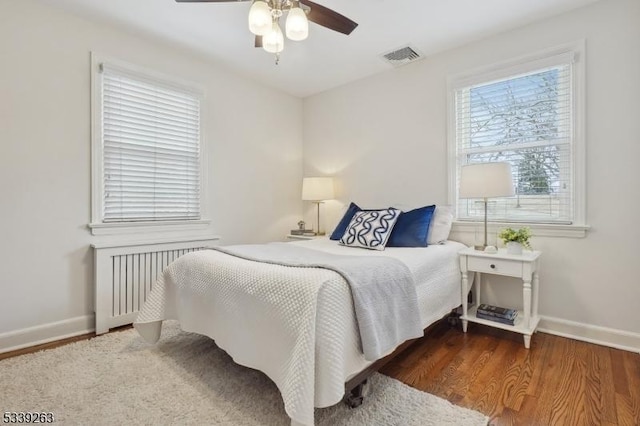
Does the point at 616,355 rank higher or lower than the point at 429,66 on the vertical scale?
lower

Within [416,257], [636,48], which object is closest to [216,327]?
[416,257]

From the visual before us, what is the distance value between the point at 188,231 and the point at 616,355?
354cm

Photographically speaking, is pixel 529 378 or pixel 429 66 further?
pixel 429 66

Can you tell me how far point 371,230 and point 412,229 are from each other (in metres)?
0.34

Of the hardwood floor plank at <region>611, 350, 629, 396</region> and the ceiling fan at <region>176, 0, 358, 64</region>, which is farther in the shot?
the hardwood floor plank at <region>611, 350, 629, 396</region>

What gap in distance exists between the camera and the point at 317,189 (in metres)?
3.71

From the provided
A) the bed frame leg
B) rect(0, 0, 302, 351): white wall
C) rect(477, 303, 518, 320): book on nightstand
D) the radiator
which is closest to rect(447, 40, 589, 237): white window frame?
rect(477, 303, 518, 320): book on nightstand

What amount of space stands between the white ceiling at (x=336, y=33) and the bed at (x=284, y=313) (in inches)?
72.1

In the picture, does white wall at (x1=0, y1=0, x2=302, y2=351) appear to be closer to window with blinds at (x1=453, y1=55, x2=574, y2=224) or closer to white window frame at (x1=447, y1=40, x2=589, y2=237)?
window with blinds at (x1=453, y1=55, x2=574, y2=224)

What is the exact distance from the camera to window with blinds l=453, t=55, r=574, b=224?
8.11 ft

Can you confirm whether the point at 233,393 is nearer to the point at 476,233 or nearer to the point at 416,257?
the point at 416,257

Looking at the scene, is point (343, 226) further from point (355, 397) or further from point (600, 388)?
point (600, 388)

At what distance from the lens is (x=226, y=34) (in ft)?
9.03

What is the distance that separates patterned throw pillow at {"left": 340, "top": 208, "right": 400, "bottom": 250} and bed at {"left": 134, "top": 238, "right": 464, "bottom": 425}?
33 centimetres
